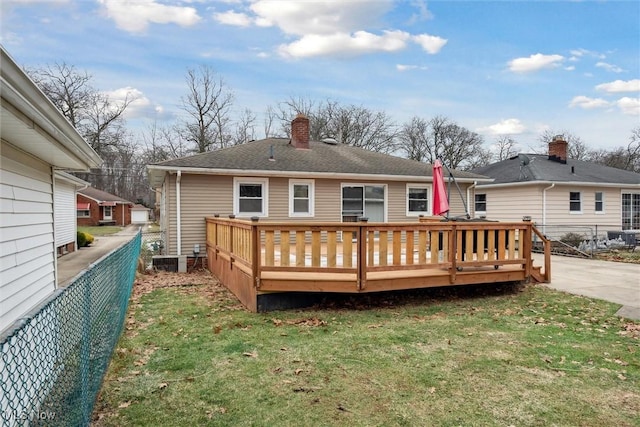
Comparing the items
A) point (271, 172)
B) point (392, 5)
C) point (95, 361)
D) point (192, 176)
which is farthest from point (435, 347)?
point (392, 5)

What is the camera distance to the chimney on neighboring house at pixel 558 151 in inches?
744

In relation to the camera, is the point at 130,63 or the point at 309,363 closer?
the point at 309,363

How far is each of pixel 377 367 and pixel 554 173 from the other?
16.6m

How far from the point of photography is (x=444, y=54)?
53.5 ft

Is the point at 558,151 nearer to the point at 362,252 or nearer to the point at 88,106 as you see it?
the point at 362,252

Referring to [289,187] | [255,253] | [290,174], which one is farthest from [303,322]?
[289,187]

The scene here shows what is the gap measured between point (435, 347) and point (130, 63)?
54.6 feet

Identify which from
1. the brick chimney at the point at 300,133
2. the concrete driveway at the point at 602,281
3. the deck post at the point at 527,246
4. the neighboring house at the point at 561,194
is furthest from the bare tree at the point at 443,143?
the deck post at the point at 527,246

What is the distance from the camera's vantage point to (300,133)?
13.5 meters

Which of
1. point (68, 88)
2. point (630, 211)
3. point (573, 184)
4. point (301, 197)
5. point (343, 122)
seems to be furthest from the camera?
point (343, 122)

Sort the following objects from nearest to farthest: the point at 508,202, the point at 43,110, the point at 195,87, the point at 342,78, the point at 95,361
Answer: the point at 43,110, the point at 95,361, the point at 508,202, the point at 342,78, the point at 195,87

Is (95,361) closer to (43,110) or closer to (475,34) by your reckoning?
(43,110)

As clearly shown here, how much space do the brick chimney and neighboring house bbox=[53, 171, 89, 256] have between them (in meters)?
7.86

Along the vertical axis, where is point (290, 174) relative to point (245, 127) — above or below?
below
